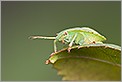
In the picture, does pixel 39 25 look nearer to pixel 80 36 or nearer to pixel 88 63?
pixel 80 36

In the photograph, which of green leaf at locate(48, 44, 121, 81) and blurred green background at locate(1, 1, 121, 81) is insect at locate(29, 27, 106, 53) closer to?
green leaf at locate(48, 44, 121, 81)

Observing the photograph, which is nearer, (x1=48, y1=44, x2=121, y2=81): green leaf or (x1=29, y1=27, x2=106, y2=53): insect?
(x1=48, y1=44, x2=121, y2=81): green leaf

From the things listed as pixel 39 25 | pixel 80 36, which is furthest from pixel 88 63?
pixel 39 25

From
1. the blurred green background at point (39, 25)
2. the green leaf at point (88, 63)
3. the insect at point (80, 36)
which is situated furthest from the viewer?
the blurred green background at point (39, 25)

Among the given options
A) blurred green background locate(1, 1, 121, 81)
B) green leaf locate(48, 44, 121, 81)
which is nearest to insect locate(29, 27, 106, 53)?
green leaf locate(48, 44, 121, 81)

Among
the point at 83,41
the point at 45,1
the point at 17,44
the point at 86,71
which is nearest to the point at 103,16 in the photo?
the point at 45,1

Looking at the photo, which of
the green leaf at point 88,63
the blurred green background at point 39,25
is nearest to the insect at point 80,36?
the green leaf at point 88,63

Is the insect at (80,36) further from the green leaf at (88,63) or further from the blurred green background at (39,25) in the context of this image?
the blurred green background at (39,25)
